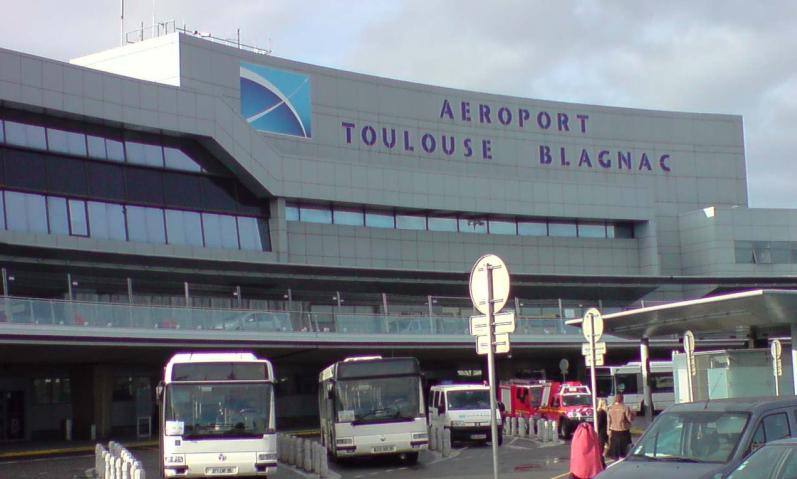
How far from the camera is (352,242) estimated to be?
57719 mm

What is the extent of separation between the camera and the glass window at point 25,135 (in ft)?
146

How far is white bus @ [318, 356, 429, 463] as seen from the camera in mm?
28188

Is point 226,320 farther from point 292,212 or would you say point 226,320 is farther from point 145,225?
point 292,212

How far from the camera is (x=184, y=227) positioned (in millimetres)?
50500

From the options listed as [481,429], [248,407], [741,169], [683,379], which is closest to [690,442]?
[248,407]

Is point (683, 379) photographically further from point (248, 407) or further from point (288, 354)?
point (288, 354)

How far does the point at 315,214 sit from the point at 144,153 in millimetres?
10390

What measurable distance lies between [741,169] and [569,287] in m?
17.6

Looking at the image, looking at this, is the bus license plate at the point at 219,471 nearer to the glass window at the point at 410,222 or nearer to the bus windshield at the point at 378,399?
the bus windshield at the point at 378,399

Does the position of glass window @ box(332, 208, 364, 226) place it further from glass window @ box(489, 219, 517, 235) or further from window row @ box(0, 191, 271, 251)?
glass window @ box(489, 219, 517, 235)

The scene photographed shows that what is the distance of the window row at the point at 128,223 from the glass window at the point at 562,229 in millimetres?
18730

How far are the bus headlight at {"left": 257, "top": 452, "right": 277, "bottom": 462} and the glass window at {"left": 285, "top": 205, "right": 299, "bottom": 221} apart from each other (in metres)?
32.3

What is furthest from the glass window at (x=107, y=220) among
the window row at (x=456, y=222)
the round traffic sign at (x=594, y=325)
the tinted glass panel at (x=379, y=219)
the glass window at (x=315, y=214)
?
the round traffic sign at (x=594, y=325)

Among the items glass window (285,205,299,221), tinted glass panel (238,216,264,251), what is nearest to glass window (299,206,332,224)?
glass window (285,205,299,221)
